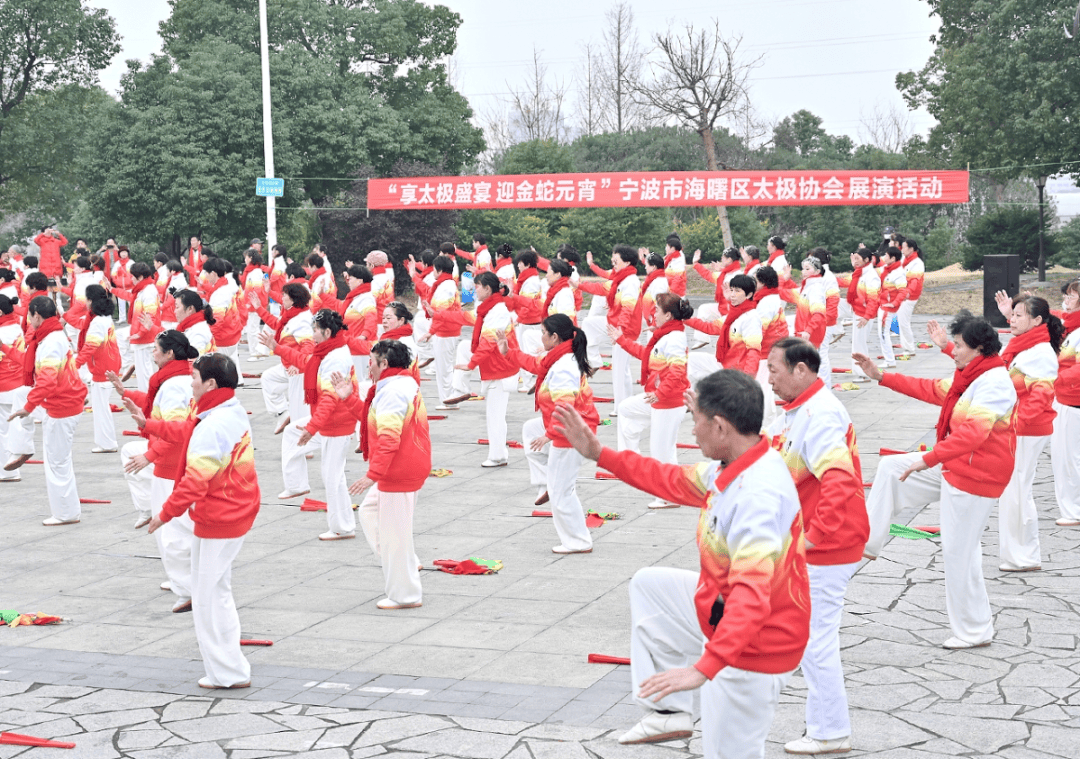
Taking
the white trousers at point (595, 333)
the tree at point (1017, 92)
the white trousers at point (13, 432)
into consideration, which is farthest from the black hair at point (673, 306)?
the tree at point (1017, 92)

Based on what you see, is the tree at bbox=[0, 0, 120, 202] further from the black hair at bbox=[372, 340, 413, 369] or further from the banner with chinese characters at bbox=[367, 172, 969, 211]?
the black hair at bbox=[372, 340, 413, 369]

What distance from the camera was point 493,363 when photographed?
527 inches

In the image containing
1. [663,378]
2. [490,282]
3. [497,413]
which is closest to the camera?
[663,378]

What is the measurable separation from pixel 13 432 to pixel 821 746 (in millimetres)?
10261

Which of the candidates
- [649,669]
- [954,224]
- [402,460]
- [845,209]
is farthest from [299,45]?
[649,669]

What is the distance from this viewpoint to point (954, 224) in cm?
4525

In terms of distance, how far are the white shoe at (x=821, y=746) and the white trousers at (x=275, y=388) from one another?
1099 cm

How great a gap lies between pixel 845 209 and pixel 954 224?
333 inches

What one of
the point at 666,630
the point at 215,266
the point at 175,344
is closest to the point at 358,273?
the point at 215,266

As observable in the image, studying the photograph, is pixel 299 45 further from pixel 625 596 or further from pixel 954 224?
pixel 625 596

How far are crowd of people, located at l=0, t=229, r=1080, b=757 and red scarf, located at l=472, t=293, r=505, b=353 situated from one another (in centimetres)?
3

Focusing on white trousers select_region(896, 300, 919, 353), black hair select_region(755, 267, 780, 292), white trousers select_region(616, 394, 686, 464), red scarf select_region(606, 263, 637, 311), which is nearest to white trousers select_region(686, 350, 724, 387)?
black hair select_region(755, 267, 780, 292)

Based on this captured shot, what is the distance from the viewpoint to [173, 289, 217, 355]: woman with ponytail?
1178cm

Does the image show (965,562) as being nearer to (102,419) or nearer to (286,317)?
(286,317)
